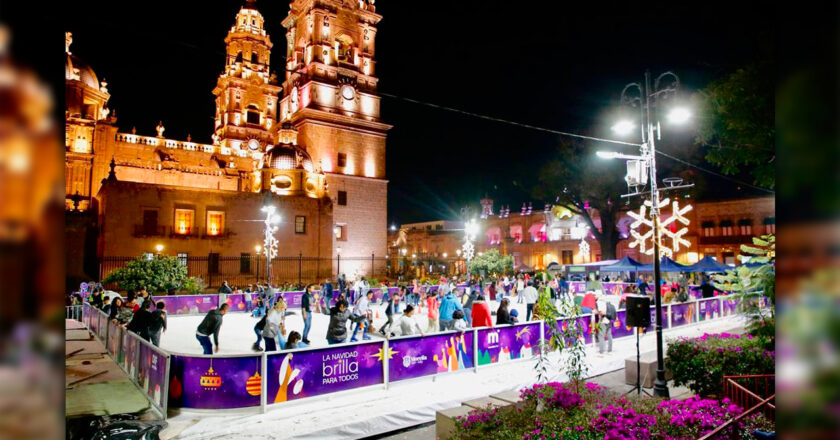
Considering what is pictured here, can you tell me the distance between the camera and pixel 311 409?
28.1 ft

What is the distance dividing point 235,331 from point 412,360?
9.10 m

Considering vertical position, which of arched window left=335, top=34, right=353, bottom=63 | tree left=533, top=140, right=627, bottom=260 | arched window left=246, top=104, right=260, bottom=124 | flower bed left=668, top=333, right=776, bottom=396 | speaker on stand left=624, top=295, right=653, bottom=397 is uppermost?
arched window left=335, top=34, right=353, bottom=63

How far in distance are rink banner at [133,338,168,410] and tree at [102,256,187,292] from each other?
1398 centimetres

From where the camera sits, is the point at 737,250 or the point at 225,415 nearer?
the point at 225,415

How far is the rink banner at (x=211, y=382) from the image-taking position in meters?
8.22

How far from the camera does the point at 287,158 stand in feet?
135

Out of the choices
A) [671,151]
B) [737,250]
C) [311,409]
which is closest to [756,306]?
[311,409]

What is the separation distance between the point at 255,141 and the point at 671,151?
135ft

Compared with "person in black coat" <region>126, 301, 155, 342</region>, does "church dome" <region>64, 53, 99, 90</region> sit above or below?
above

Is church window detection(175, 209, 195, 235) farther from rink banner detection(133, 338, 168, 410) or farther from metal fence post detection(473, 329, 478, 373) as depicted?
metal fence post detection(473, 329, 478, 373)

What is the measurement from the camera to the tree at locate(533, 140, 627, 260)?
133 feet

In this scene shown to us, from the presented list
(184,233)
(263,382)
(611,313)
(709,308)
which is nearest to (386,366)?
(263,382)

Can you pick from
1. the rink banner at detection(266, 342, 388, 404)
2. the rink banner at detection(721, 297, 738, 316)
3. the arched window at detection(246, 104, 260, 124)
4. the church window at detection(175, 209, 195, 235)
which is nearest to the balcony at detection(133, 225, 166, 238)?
the church window at detection(175, 209, 195, 235)

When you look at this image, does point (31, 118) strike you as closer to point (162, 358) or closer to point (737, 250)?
point (162, 358)
